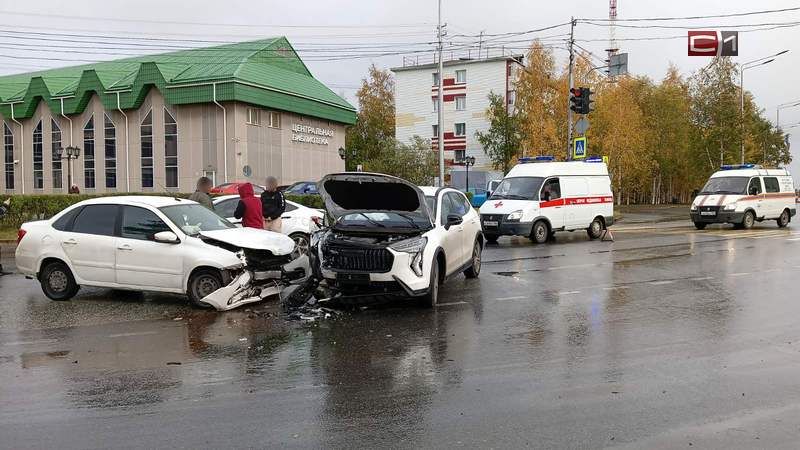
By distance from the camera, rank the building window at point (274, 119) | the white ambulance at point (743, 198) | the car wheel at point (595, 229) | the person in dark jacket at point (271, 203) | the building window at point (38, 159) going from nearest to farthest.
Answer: the person in dark jacket at point (271, 203) < the car wheel at point (595, 229) < the white ambulance at point (743, 198) < the building window at point (274, 119) < the building window at point (38, 159)

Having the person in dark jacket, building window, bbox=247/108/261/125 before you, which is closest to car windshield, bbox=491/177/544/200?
the person in dark jacket

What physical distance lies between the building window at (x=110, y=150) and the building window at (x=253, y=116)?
34.6ft

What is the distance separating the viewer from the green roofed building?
43500 mm

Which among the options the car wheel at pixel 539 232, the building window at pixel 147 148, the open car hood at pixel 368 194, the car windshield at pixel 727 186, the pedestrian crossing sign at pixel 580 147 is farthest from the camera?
the building window at pixel 147 148

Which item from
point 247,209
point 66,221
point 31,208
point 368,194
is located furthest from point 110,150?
point 368,194

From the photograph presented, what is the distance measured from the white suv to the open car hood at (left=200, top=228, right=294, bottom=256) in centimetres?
50

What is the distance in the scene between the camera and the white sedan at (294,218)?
1497 cm

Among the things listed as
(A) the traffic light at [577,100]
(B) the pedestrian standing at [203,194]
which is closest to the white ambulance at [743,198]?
(A) the traffic light at [577,100]

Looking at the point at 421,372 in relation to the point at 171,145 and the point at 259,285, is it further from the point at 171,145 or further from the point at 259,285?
the point at 171,145

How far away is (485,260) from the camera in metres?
15.4

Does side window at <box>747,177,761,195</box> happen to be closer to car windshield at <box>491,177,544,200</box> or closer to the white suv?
car windshield at <box>491,177,544,200</box>

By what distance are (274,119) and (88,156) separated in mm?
14051

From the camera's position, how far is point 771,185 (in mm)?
25109

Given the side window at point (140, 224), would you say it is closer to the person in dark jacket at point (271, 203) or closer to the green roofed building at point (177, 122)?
the person in dark jacket at point (271, 203)
